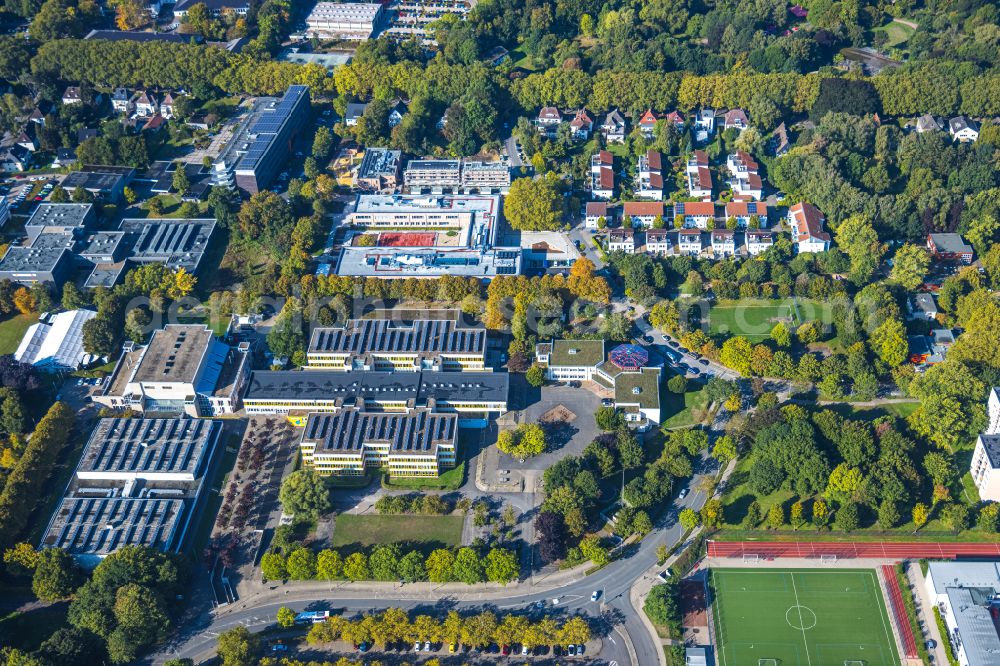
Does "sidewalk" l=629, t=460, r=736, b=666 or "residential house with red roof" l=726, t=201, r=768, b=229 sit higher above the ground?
"residential house with red roof" l=726, t=201, r=768, b=229

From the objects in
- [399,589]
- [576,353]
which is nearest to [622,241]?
[576,353]

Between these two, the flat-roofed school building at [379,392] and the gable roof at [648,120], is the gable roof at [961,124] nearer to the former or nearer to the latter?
the gable roof at [648,120]

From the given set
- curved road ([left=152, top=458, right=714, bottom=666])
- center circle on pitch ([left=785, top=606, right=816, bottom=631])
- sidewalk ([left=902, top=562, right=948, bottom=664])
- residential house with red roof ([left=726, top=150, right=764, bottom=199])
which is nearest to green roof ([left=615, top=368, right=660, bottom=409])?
curved road ([left=152, top=458, right=714, bottom=666])

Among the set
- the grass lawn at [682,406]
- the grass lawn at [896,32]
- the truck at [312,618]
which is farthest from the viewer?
the grass lawn at [896,32]

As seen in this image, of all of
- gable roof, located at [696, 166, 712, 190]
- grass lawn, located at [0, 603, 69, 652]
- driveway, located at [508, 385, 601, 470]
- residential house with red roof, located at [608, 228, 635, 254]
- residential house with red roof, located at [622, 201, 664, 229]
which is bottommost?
grass lawn, located at [0, 603, 69, 652]

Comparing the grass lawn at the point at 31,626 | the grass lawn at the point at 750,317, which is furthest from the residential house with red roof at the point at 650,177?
the grass lawn at the point at 31,626

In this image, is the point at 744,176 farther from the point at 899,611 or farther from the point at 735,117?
the point at 899,611

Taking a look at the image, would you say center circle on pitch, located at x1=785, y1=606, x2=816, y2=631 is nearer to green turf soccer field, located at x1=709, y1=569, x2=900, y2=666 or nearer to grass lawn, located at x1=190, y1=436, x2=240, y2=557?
green turf soccer field, located at x1=709, y1=569, x2=900, y2=666

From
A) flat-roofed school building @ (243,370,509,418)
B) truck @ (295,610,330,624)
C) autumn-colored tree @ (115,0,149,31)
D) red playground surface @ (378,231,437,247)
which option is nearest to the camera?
truck @ (295,610,330,624)
